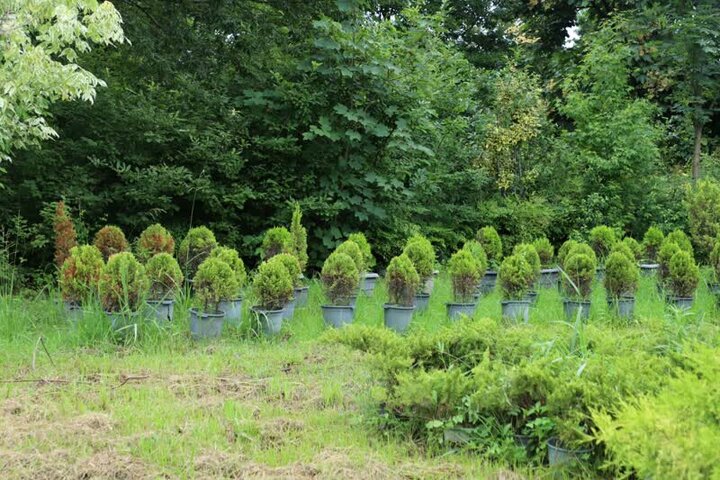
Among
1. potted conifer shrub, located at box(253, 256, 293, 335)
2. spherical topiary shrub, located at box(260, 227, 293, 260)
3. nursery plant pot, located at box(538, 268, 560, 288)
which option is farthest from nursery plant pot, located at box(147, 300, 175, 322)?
nursery plant pot, located at box(538, 268, 560, 288)

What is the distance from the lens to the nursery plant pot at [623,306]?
4.90 metres

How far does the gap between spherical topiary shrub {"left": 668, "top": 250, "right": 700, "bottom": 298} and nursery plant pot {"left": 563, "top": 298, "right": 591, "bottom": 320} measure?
2.67 feet

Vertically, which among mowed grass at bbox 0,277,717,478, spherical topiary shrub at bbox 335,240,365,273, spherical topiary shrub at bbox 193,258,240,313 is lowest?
mowed grass at bbox 0,277,717,478

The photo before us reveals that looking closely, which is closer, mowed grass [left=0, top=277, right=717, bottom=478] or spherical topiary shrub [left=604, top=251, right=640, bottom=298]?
mowed grass [left=0, top=277, right=717, bottom=478]

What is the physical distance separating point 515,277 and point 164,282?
253cm

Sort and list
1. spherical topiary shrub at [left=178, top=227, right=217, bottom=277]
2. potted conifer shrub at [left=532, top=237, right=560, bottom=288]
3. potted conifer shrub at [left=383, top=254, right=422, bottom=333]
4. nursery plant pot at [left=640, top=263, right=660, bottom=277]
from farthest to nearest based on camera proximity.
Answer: nursery plant pot at [left=640, top=263, right=660, bottom=277], potted conifer shrub at [left=532, top=237, right=560, bottom=288], spherical topiary shrub at [left=178, top=227, right=217, bottom=277], potted conifer shrub at [left=383, top=254, right=422, bottom=333]

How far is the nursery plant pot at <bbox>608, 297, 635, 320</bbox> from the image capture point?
16.1 feet

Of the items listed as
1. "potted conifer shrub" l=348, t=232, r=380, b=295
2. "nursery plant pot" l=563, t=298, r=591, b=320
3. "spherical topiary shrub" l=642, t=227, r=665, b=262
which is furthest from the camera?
Answer: "spherical topiary shrub" l=642, t=227, r=665, b=262

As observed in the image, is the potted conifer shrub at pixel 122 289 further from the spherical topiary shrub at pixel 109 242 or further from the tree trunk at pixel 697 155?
the tree trunk at pixel 697 155

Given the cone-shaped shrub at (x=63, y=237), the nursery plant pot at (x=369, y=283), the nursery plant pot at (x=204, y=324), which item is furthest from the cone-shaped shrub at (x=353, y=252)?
the cone-shaped shrub at (x=63, y=237)

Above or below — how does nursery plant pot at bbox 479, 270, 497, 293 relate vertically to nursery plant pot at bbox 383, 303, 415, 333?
above

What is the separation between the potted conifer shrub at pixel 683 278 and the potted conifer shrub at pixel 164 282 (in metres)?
3.74

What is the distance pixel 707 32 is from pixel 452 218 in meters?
4.32

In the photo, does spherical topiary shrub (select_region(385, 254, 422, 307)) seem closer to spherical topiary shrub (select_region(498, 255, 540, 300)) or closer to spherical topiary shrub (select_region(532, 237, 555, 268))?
spherical topiary shrub (select_region(498, 255, 540, 300))
